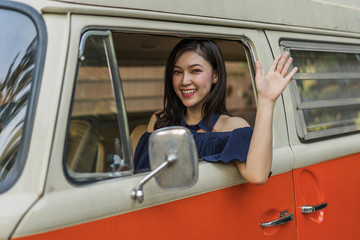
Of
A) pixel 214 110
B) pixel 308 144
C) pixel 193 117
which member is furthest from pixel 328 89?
pixel 193 117

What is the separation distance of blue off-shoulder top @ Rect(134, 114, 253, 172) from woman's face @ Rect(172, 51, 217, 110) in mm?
162

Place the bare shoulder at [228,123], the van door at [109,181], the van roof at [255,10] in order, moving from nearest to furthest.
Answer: the van door at [109,181]
the van roof at [255,10]
the bare shoulder at [228,123]

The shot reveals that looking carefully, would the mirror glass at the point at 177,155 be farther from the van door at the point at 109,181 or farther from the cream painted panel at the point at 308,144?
the cream painted panel at the point at 308,144

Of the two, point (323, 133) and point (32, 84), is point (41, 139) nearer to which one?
point (32, 84)

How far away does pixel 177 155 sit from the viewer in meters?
1.55

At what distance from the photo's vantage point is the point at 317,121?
2730 mm

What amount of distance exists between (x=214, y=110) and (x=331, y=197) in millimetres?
875

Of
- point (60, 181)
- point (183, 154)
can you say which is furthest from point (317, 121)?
point (60, 181)

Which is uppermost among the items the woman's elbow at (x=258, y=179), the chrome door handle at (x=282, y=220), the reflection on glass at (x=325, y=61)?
the reflection on glass at (x=325, y=61)

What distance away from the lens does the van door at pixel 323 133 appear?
8.21ft

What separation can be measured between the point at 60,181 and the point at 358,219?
2.06 meters

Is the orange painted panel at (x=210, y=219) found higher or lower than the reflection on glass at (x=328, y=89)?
lower

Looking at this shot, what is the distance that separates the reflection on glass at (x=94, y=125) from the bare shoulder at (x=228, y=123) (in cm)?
83

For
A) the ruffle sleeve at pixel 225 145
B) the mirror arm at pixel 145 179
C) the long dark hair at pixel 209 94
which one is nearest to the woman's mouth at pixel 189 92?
the long dark hair at pixel 209 94
